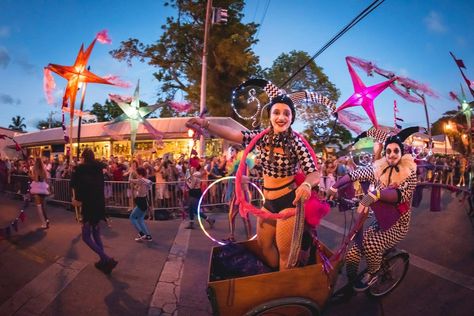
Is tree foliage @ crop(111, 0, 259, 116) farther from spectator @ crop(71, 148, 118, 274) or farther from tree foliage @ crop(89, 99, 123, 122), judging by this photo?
tree foliage @ crop(89, 99, 123, 122)

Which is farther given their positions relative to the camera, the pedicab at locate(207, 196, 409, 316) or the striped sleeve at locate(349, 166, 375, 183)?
the striped sleeve at locate(349, 166, 375, 183)

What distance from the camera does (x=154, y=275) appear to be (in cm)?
464

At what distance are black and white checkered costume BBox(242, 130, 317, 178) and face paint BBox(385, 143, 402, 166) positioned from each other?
140cm

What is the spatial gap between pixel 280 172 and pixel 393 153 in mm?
1677

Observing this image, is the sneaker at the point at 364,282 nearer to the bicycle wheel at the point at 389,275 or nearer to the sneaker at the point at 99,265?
the bicycle wheel at the point at 389,275

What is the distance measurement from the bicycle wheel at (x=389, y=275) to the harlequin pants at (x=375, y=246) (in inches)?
10.8

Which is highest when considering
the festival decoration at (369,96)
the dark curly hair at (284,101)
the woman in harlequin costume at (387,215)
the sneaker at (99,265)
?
the festival decoration at (369,96)

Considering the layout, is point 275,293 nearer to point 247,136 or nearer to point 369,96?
point 247,136

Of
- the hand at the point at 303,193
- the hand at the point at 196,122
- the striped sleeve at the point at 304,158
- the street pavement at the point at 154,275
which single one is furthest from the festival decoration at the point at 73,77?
the hand at the point at 303,193

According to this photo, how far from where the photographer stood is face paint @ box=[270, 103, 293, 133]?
3.11m

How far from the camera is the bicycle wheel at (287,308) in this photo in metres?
2.52

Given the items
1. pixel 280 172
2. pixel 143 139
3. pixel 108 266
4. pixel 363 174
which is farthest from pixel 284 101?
pixel 143 139

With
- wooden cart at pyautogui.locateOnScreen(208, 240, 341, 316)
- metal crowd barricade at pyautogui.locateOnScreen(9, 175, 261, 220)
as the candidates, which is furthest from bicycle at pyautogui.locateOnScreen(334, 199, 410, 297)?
metal crowd barricade at pyautogui.locateOnScreen(9, 175, 261, 220)

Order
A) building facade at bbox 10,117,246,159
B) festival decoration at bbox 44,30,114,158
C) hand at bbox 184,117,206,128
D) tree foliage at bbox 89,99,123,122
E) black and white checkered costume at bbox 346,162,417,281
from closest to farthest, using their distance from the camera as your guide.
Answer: hand at bbox 184,117,206,128
black and white checkered costume at bbox 346,162,417,281
festival decoration at bbox 44,30,114,158
building facade at bbox 10,117,246,159
tree foliage at bbox 89,99,123,122
